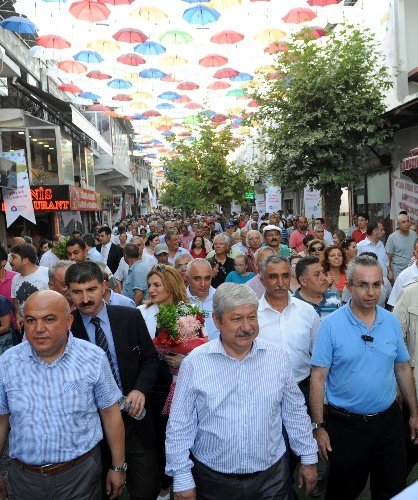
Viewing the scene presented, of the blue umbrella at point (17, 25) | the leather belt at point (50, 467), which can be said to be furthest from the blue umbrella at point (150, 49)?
the leather belt at point (50, 467)

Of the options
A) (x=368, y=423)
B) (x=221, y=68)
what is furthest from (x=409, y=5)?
(x=368, y=423)

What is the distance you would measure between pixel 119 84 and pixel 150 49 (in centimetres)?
671

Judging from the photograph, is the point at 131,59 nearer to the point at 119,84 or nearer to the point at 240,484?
the point at 119,84

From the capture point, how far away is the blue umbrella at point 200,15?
14.5 meters

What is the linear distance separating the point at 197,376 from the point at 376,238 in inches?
261

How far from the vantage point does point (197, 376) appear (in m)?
3.15

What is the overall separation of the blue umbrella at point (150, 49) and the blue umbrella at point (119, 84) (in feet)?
20.9

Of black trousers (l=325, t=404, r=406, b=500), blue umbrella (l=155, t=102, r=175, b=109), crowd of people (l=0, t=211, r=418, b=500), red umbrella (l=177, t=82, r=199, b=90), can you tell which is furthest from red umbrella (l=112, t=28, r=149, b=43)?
black trousers (l=325, t=404, r=406, b=500)

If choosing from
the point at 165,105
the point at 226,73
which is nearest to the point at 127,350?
the point at 226,73

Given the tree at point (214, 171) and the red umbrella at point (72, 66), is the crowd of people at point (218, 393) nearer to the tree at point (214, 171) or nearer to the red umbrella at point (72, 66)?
the red umbrella at point (72, 66)

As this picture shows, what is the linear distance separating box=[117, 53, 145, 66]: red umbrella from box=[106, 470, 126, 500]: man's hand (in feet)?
57.3

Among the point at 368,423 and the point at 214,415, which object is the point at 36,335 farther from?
the point at 368,423

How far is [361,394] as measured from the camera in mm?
3703

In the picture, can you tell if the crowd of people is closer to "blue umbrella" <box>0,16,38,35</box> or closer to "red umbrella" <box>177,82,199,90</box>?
"blue umbrella" <box>0,16,38,35</box>
